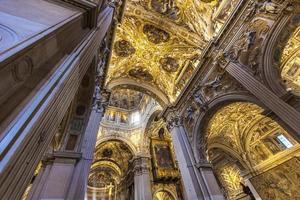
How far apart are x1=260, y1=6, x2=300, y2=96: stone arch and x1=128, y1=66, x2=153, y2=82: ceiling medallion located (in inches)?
276

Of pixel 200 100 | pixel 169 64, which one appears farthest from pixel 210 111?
pixel 169 64

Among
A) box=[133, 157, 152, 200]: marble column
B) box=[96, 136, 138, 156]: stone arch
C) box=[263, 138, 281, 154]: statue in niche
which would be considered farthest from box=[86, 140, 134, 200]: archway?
box=[263, 138, 281, 154]: statue in niche

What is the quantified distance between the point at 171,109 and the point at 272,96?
5.85m

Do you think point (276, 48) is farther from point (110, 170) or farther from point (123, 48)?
point (110, 170)

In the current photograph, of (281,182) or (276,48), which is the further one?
(281,182)

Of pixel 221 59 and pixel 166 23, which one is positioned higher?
pixel 166 23

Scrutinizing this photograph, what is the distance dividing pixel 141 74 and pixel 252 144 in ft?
29.9

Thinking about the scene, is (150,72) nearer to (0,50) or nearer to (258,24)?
(258,24)

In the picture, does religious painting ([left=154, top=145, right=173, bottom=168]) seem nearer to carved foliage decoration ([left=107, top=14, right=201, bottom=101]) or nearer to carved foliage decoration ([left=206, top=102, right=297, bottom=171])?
carved foliage decoration ([left=206, top=102, right=297, bottom=171])

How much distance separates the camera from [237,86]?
669 centimetres

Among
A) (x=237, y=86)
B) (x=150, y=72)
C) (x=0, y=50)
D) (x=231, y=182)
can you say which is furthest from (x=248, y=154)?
(x=0, y=50)

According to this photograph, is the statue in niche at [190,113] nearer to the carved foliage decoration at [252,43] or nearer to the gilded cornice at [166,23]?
the carved foliage decoration at [252,43]

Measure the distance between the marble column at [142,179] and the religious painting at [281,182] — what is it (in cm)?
679

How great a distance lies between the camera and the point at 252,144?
11.4 m
